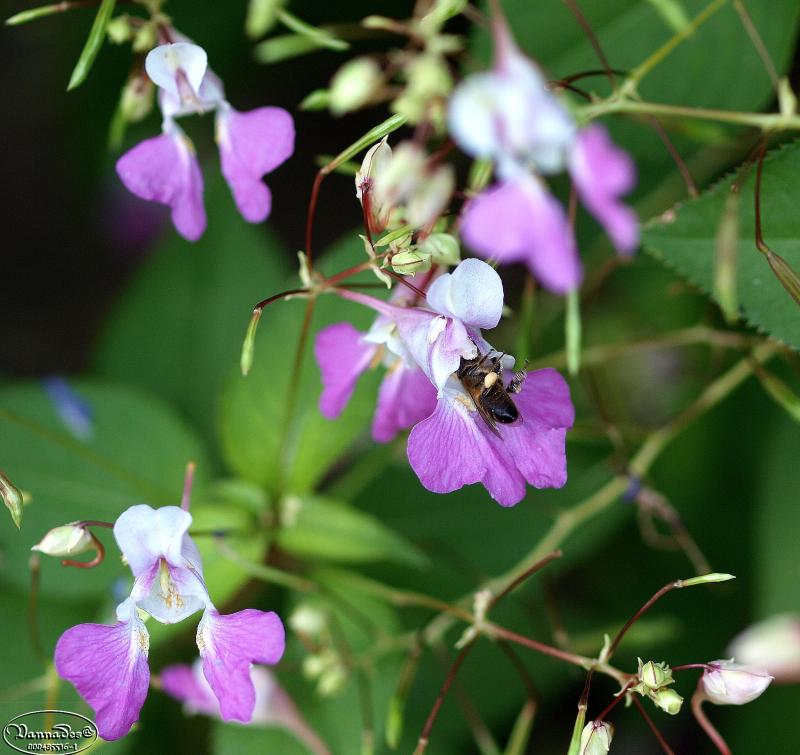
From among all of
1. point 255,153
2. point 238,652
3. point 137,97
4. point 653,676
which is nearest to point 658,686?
point 653,676

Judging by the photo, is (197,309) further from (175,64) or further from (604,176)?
(604,176)

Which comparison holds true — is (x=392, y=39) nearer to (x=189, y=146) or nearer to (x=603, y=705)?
(x=189, y=146)

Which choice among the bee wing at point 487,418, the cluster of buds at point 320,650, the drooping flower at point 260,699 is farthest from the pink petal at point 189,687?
the bee wing at point 487,418

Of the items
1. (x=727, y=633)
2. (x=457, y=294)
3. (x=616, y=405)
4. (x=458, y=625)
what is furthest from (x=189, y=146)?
(x=727, y=633)

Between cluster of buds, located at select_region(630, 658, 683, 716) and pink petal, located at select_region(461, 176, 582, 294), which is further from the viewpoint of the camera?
cluster of buds, located at select_region(630, 658, 683, 716)

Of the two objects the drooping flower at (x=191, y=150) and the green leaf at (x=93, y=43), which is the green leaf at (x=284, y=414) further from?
the green leaf at (x=93, y=43)

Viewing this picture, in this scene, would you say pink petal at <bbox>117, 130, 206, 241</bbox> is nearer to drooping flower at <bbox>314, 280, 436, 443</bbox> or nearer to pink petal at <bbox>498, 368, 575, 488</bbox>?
drooping flower at <bbox>314, 280, 436, 443</bbox>

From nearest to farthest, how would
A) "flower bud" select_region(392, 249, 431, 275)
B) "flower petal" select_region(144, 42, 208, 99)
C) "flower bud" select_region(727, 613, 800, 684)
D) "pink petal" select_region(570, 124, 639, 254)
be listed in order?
"pink petal" select_region(570, 124, 639, 254)
"flower bud" select_region(392, 249, 431, 275)
"flower petal" select_region(144, 42, 208, 99)
"flower bud" select_region(727, 613, 800, 684)

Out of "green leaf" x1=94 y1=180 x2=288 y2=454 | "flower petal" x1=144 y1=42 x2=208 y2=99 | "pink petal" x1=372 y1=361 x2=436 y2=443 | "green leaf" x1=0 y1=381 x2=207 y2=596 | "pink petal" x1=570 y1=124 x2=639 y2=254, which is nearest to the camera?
"pink petal" x1=570 y1=124 x2=639 y2=254

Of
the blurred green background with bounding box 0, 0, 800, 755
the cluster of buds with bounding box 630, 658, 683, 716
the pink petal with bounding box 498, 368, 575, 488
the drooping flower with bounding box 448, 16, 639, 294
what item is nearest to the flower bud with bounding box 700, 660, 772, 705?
the cluster of buds with bounding box 630, 658, 683, 716
